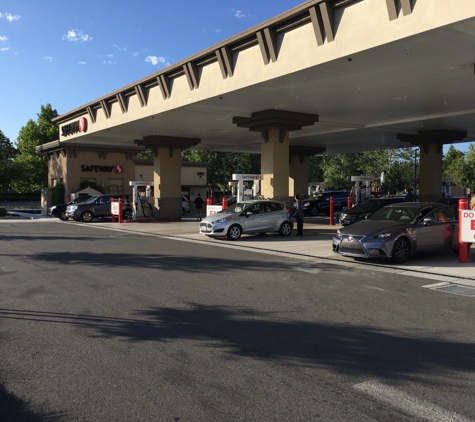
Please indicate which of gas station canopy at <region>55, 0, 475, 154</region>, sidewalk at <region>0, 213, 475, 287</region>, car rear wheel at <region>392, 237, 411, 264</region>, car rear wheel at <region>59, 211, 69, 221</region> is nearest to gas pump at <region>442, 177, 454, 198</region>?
gas station canopy at <region>55, 0, 475, 154</region>

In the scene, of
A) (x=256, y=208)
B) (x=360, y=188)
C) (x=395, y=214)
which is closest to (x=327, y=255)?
(x=395, y=214)

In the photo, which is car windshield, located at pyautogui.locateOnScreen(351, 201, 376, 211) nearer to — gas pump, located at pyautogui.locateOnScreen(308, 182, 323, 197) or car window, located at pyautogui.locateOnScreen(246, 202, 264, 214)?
car window, located at pyautogui.locateOnScreen(246, 202, 264, 214)

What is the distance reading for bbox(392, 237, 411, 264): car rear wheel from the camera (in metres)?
11.5

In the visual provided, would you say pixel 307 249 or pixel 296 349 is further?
pixel 307 249

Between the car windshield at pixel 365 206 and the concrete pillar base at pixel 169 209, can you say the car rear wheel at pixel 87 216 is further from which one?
the car windshield at pixel 365 206

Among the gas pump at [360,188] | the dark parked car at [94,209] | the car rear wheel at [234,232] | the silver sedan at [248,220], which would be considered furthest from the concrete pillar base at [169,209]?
the car rear wheel at [234,232]

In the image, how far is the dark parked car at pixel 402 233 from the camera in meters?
11.4

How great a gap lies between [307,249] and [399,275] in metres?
4.72

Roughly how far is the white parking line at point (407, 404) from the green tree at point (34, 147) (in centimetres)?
5281

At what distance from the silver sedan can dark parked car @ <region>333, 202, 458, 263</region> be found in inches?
229

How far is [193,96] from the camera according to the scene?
743 inches

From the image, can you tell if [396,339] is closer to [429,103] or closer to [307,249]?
[307,249]

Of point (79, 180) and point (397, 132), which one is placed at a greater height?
point (397, 132)

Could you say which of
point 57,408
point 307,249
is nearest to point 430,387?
point 57,408
